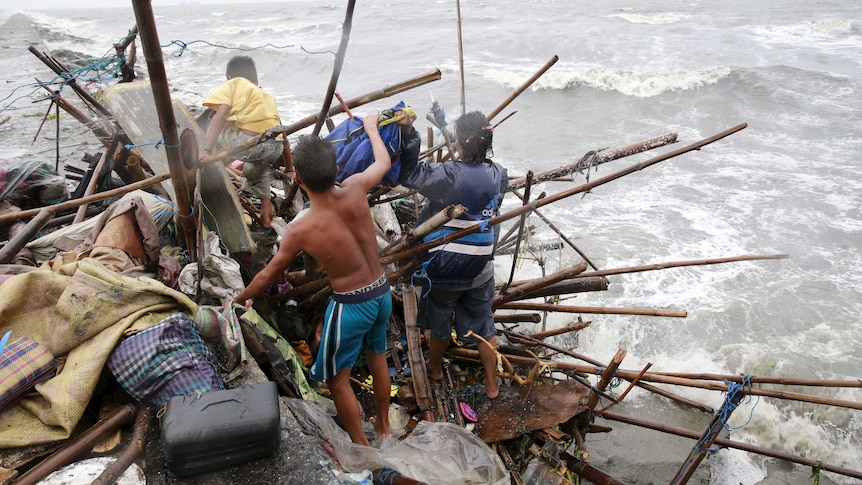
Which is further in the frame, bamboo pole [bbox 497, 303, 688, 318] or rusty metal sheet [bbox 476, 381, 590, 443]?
bamboo pole [bbox 497, 303, 688, 318]

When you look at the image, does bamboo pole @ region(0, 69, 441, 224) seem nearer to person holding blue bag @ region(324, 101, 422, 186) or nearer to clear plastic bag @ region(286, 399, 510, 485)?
person holding blue bag @ region(324, 101, 422, 186)

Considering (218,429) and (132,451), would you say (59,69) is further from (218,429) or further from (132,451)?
(218,429)

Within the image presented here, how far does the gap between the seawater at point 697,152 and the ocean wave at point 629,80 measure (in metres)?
0.08

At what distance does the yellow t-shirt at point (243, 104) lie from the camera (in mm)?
4262

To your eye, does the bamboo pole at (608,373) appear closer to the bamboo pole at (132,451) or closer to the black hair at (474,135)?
the black hair at (474,135)

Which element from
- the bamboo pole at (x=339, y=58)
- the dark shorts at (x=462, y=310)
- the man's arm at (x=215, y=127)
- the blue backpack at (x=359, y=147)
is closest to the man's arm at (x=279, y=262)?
the blue backpack at (x=359, y=147)

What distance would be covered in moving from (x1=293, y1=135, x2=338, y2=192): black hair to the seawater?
1.88 meters

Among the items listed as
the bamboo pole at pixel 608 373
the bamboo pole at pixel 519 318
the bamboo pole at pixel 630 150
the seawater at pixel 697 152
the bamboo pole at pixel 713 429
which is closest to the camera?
the bamboo pole at pixel 713 429

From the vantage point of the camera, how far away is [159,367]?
267cm

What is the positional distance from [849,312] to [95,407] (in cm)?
896

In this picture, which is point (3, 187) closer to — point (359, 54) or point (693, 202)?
point (693, 202)

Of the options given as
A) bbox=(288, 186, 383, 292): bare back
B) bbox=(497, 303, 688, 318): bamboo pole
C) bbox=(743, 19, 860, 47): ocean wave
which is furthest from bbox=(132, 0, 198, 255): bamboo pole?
bbox=(743, 19, 860, 47): ocean wave

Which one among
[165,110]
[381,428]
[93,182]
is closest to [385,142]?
[165,110]

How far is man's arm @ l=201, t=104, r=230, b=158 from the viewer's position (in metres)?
3.94
